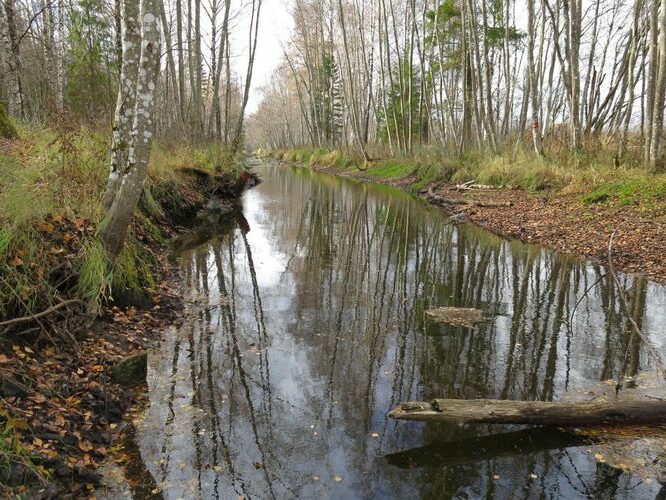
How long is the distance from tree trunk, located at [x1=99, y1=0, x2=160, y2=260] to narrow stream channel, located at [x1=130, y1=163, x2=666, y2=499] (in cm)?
153

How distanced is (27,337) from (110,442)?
4.60 ft

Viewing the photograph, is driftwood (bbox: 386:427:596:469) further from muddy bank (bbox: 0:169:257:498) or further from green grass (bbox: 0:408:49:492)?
green grass (bbox: 0:408:49:492)

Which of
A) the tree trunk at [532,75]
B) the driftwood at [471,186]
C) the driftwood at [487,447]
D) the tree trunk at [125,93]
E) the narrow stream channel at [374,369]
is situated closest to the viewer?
the narrow stream channel at [374,369]

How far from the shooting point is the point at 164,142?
15.5 m

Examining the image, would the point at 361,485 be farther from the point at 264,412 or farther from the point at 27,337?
the point at 27,337

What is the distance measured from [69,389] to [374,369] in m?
2.95

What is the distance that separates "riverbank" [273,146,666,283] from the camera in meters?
9.27

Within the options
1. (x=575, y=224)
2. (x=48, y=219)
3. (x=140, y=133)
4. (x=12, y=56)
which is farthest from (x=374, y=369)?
(x=12, y=56)

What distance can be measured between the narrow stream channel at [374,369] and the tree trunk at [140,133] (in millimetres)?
1532

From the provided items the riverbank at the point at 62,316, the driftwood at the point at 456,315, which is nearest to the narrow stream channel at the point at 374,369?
the driftwood at the point at 456,315

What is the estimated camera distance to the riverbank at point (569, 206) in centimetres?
927

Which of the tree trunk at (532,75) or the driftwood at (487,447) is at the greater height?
the tree trunk at (532,75)

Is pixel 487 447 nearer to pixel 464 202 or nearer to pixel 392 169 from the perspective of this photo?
pixel 464 202

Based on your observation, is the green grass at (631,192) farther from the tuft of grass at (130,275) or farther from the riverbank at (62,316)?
the tuft of grass at (130,275)
